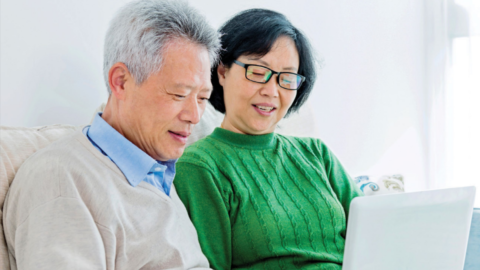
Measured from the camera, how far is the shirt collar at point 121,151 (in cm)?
99

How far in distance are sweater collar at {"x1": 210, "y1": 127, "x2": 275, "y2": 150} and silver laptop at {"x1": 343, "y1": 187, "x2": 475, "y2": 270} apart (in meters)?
0.60

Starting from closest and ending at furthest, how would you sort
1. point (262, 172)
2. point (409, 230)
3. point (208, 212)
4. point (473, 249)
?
1. point (409, 230)
2. point (208, 212)
3. point (262, 172)
4. point (473, 249)

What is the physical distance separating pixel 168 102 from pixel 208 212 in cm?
37

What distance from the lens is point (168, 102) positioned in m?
1.06

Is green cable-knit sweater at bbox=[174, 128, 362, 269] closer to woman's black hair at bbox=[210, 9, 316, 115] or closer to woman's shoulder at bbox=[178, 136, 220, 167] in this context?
woman's shoulder at bbox=[178, 136, 220, 167]

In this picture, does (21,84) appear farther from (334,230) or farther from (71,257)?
(334,230)

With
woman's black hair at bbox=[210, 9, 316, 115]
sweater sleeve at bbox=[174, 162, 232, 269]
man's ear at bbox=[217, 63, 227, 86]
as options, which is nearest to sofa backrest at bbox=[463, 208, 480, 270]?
woman's black hair at bbox=[210, 9, 316, 115]

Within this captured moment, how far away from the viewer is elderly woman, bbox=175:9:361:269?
130 centimetres

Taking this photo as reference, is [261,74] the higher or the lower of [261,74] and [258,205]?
the higher

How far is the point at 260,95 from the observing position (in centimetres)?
146

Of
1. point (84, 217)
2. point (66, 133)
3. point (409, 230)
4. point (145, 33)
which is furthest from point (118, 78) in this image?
point (409, 230)

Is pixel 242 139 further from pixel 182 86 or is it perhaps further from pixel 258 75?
pixel 182 86

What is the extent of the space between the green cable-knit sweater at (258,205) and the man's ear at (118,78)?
0.36 m

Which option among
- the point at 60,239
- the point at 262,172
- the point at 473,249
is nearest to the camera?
the point at 60,239
